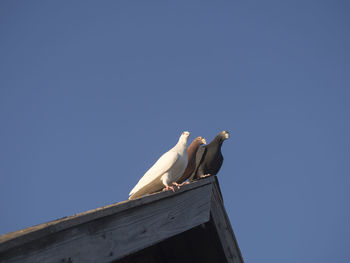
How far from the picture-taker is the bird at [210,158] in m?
6.01

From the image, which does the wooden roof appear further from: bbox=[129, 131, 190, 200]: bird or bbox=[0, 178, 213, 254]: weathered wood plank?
bbox=[129, 131, 190, 200]: bird

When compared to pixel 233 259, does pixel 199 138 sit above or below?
above

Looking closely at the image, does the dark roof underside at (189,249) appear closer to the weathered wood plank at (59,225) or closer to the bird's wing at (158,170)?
the bird's wing at (158,170)

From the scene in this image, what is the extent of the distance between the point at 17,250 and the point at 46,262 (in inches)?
5.2

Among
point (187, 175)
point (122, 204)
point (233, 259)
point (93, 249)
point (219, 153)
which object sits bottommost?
point (233, 259)

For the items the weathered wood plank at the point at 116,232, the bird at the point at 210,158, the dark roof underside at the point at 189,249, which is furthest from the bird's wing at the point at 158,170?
the bird at the point at 210,158

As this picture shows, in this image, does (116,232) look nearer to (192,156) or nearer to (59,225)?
(59,225)

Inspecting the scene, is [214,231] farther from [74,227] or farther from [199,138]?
[199,138]

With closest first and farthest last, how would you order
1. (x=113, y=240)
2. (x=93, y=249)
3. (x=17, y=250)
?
(x=17, y=250) < (x=93, y=249) < (x=113, y=240)

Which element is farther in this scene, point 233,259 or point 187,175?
point 187,175

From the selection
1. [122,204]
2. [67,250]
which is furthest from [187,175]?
[67,250]

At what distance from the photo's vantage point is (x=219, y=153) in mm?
6219

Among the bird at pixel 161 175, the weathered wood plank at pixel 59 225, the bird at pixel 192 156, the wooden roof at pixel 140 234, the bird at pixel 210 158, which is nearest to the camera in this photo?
the weathered wood plank at pixel 59 225

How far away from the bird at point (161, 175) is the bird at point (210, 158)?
2371mm
